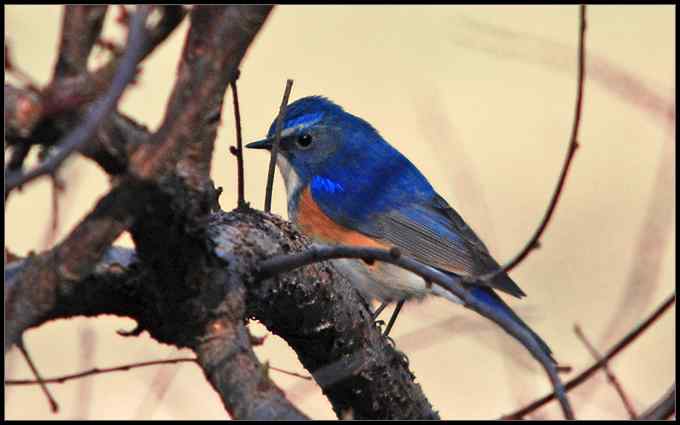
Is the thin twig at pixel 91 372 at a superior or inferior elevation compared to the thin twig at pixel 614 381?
superior

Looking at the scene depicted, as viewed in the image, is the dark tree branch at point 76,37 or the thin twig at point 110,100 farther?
the dark tree branch at point 76,37

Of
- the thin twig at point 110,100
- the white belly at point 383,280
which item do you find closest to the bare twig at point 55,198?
the thin twig at point 110,100

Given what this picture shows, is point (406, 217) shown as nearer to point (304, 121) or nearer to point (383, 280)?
point (383, 280)

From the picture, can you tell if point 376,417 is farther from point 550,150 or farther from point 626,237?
point 550,150

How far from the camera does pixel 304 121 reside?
5883 millimetres

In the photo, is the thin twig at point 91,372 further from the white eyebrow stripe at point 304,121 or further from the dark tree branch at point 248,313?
the white eyebrow stripe at point 304,121

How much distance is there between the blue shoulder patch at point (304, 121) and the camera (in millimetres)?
5871

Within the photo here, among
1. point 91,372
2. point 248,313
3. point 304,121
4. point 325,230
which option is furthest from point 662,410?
point 304,121

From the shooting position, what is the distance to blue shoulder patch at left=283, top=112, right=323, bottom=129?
5871mm

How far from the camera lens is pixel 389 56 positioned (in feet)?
37.6

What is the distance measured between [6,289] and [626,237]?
7.77m

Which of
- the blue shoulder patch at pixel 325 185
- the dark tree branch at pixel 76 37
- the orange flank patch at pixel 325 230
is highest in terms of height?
the blue shoulder patch at pixel 325 185

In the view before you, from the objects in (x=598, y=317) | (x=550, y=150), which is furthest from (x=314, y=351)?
(x=550, y=150)

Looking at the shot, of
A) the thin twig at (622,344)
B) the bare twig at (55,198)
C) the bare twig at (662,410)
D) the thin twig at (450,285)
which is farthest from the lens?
the bare twig at (55,198)
